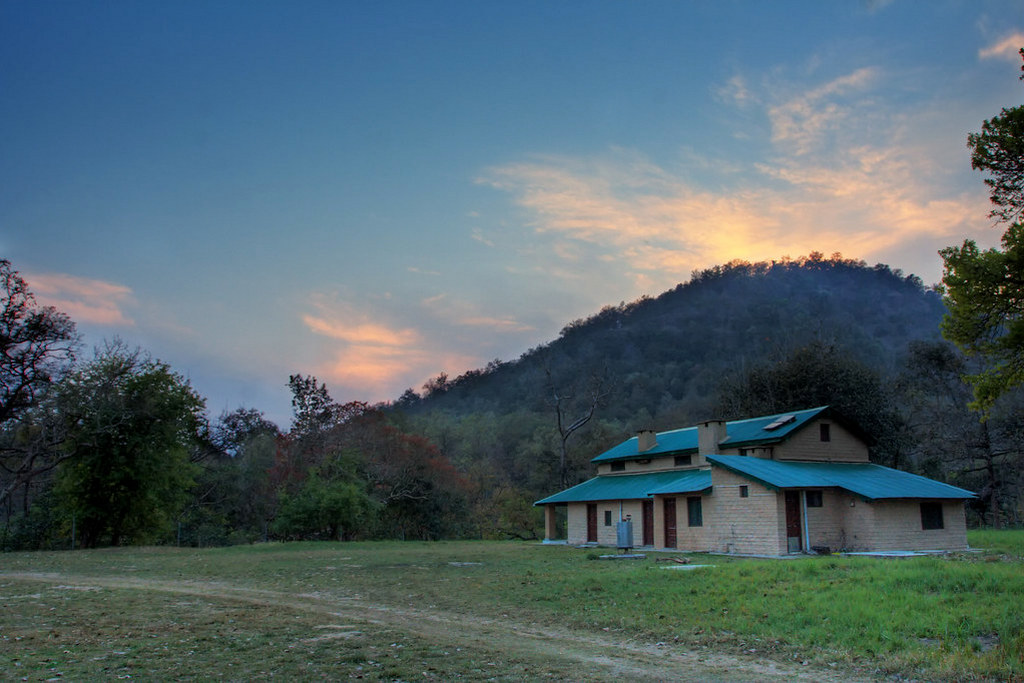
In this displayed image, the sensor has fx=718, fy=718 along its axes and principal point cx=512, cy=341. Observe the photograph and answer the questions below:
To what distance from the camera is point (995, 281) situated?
14344mm

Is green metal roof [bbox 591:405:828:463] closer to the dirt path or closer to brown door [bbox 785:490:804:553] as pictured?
brown door [bbox 785:490:804:553]

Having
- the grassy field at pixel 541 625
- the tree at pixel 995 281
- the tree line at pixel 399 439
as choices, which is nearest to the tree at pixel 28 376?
the tree line at pixel 399 439

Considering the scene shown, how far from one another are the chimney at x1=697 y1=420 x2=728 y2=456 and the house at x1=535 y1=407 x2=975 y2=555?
2.0 inches

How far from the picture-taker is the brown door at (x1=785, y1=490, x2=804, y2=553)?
2736 centimetres

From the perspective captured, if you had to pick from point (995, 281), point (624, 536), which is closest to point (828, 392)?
point (624, 536)

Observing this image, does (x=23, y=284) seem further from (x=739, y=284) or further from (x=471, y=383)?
(x=739, y=284)

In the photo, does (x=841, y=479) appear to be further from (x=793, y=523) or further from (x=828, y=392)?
(x=828, y=392)

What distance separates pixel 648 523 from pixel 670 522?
2.20 m

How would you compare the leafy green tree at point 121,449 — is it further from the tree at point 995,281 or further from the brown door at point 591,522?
the tree at point 995,281


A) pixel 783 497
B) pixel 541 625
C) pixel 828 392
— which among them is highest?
pixel 828 392

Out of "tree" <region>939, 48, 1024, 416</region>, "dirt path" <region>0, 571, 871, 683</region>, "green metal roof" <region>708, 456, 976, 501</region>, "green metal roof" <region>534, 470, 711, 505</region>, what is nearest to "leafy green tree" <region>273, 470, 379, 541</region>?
"green metal roof" <region>534, 470, 711, 505</region>

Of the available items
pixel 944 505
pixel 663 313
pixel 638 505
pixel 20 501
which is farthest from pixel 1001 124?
pixel 663 313

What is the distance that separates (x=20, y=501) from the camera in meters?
54.2

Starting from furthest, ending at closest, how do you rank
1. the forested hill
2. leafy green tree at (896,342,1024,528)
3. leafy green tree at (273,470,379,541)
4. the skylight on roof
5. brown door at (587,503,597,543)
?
the forested hill, leafy green tree at (896,342,1024,528), leafy green tree at (273,470,379,541), brown door at (587,503,597,543), the skylight on roof
